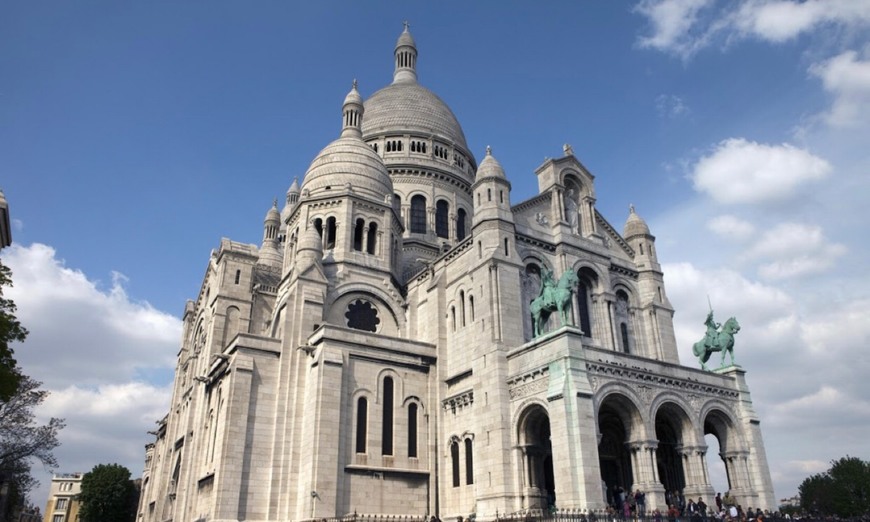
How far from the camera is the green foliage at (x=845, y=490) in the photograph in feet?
254

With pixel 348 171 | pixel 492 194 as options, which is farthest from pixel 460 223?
pixel 492 194

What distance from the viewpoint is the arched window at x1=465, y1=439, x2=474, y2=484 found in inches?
1302

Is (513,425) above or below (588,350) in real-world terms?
below

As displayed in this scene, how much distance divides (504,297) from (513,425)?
670cm

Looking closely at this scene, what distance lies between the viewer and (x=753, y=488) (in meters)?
32.1

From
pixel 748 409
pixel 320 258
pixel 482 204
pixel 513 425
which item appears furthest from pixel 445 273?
pixel 748 409

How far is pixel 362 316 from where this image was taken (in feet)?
134

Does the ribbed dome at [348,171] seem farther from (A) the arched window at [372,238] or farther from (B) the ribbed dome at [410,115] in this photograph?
(B) the ribbed dome at [410,115]

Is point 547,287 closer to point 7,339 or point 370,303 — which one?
point 370,303

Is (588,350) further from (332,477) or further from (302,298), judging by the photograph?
(302,298)

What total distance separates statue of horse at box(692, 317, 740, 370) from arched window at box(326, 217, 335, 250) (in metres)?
23.2

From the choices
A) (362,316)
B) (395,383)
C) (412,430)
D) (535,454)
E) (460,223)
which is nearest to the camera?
(535,454)

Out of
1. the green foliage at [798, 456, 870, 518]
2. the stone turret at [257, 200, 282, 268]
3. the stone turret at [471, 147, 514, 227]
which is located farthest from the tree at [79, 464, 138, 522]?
the green foliage at [798, 456, 870, 518]

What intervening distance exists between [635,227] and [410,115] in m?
25.6
